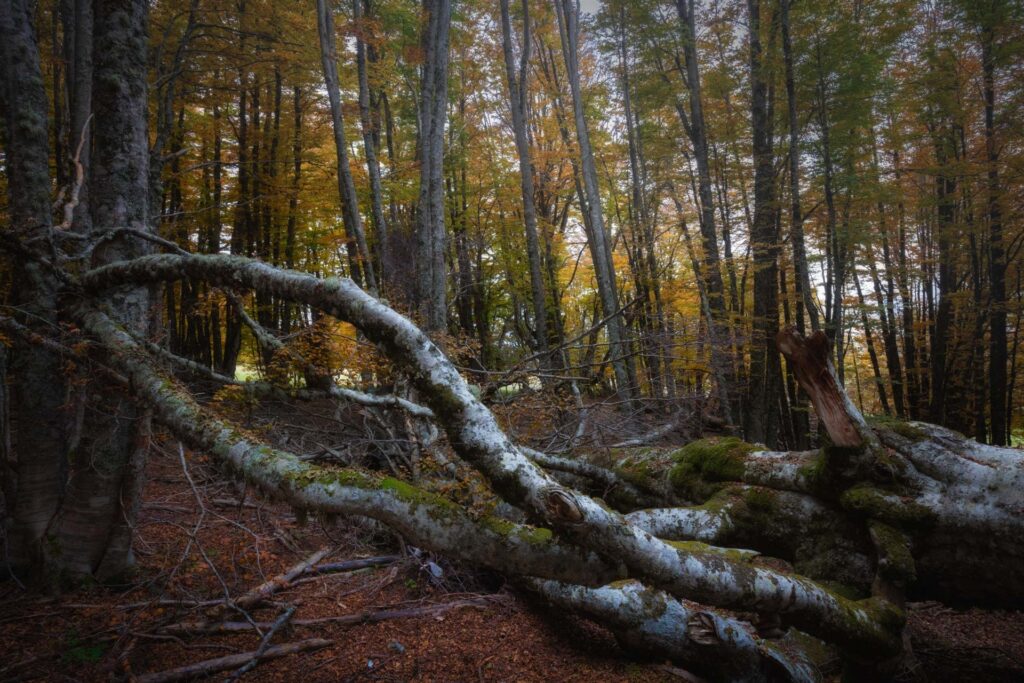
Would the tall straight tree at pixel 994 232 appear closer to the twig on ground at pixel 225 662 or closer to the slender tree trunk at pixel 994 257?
the slender tree trunk at pixel 994 257

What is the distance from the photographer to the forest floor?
126 inches

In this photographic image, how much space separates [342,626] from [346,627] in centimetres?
3

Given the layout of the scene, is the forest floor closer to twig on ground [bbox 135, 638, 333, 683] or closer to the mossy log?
twig on ground [bbox 135, 638, 333, 683]

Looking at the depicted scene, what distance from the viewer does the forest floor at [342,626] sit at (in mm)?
3193

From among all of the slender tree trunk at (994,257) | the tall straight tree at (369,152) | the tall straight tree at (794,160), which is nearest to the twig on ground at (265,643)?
the tall straight tree at (369,152)

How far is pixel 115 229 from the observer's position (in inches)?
134

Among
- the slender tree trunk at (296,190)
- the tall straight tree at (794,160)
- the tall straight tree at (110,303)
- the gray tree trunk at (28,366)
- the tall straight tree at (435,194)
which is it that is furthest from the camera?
the slender tree trunk at (296,190)

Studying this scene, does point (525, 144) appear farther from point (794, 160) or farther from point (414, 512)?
point (414, 512)

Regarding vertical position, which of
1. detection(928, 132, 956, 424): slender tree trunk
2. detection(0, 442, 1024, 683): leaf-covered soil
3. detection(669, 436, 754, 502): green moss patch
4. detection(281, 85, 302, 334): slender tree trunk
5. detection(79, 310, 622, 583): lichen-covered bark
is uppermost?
detection(281, 85, 302, 334): slender tree trunk

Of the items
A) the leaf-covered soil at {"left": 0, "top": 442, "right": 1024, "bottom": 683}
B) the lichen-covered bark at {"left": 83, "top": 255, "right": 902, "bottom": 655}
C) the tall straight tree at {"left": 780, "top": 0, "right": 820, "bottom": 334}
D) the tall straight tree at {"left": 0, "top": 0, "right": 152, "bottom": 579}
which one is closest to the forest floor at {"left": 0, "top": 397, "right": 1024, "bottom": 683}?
the leaf-covered soil at {"left": 0, "top": 442, "right": 1024, "bottom": 683}

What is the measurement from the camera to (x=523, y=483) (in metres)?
2.09

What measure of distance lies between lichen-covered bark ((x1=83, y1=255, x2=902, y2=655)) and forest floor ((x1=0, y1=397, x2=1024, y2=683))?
3.87 feet

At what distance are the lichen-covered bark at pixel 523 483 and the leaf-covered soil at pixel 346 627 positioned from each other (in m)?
0.93

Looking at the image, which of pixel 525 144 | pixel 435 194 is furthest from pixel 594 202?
pixel 435 194
